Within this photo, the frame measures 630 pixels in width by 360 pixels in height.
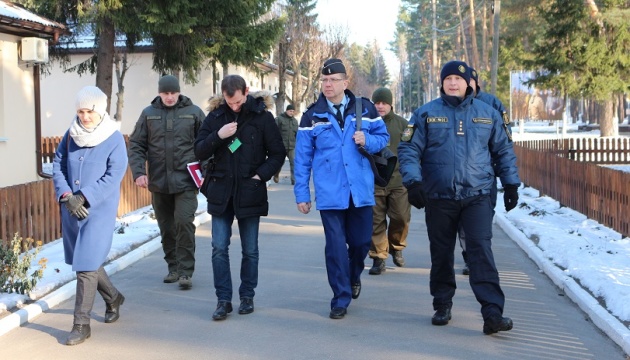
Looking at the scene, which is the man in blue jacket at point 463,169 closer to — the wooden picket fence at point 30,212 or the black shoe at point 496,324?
the black shoe at point 496,324

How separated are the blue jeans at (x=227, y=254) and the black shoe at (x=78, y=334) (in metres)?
1.16

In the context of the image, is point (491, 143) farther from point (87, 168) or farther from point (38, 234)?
point (38, 234)

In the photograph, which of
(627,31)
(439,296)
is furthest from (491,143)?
(627,31)

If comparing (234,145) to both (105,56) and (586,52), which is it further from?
(586,52)

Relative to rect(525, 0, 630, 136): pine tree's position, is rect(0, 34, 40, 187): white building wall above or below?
below

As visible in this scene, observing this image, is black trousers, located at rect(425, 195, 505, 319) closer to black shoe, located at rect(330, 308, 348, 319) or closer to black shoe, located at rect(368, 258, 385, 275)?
black shoe, located at rect(330, 308, 348, 319)

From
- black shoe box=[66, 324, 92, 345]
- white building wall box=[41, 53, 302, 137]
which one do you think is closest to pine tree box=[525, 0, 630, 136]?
white building wall box=[41, 53, 302, 137]

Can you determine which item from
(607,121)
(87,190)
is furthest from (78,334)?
(607,121)

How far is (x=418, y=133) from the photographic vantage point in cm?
646

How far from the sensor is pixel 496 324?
6.22 m

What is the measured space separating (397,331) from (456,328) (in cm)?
47

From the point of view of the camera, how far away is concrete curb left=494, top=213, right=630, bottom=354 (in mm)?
6171

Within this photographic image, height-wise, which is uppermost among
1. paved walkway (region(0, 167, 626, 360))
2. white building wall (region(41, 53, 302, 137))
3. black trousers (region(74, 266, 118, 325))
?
white building wall (region(41, 53, 302, 137))

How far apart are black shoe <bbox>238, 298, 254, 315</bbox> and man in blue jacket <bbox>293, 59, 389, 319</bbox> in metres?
0.73
